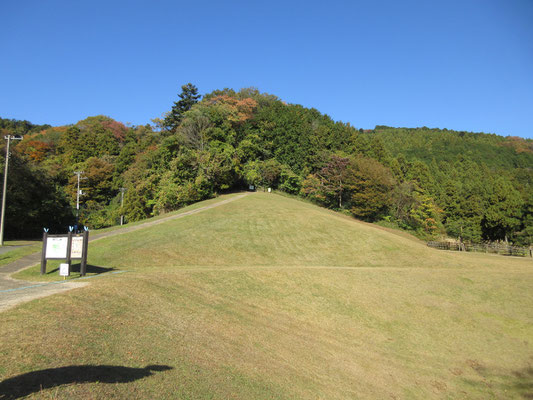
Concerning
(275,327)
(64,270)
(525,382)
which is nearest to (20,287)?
(64,270)

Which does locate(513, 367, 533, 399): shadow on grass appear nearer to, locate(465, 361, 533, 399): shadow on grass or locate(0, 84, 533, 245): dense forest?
locate(465, 361, 533, 399): shadow on grass

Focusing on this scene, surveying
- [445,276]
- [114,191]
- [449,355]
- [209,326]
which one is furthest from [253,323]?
[114,191]

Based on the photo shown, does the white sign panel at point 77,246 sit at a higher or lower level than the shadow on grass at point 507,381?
higher

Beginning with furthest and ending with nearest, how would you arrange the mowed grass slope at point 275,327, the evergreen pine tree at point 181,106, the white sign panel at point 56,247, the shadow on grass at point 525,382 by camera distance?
the evergreen pine tree at point 181,106 → the white sign panel at point 56,247 → the shadow on grass at point 525,382 → the mowed grass slope at point 275,327

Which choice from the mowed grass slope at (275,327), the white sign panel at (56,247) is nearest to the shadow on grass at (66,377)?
→ the mowed grass slope at (275,327)

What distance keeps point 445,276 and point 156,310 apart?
19413 millimetres

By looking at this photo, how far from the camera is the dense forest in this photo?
149ft

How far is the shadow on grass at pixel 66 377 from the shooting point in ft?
16.9

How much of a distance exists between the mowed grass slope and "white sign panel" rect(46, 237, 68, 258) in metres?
2.20

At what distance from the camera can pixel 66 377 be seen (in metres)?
5.78

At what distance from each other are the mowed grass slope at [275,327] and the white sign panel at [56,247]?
7.21 feet

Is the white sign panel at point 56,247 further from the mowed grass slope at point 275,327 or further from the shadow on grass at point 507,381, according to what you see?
the shadow on grass at point 507,381

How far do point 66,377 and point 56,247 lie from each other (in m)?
9.31

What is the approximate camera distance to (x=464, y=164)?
7825cm
